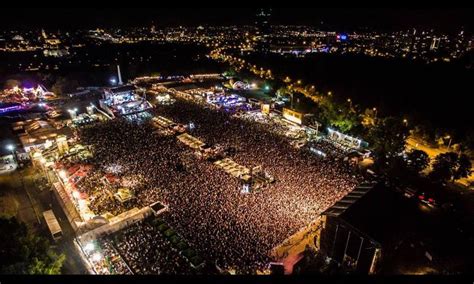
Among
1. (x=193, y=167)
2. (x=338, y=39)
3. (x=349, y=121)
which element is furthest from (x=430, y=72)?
(x=338, y=39)

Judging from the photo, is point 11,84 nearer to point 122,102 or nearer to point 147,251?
point 122,102

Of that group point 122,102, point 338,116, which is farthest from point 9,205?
point 338,116

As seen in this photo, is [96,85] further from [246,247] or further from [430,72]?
[430,72]

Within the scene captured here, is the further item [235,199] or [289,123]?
[289,123]

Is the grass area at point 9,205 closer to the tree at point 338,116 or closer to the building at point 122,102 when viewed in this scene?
the building at point 122,102

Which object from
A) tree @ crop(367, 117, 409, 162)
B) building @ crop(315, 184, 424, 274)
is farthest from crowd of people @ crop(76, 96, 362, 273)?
tree @ crop(367, 117, 409, 162)

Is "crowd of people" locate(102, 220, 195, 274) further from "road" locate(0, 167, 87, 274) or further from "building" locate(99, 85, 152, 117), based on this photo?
"building" locate(99, 85, 152, 117)
